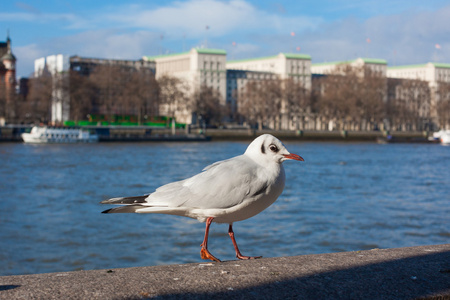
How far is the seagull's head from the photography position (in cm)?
338

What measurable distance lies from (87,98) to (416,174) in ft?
172

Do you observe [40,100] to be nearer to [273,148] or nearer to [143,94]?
[143,94]

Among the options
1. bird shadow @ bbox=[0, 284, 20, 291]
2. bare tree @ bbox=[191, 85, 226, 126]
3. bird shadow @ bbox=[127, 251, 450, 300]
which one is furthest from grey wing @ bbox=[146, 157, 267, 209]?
bare tree @ bbox=[191, 85, 226, 126]

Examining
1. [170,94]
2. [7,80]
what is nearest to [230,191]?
[170,94]

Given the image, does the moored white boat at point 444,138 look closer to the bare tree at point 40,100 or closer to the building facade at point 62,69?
the building facade at point 62,69

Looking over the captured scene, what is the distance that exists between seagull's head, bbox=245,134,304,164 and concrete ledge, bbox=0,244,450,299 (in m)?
0.54

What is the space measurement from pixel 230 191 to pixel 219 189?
0.22 ft

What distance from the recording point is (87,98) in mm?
77875

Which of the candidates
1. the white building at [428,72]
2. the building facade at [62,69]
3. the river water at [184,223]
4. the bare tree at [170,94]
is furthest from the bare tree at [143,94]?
the white building at [428,72]

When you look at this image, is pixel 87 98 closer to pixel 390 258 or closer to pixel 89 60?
pixel 89 60

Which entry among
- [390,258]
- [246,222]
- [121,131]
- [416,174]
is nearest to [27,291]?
[390,258]

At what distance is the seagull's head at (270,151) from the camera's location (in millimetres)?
3377

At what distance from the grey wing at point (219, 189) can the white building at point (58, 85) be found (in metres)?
74.9

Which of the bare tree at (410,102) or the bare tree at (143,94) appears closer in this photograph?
the bare tree at (143,94)
